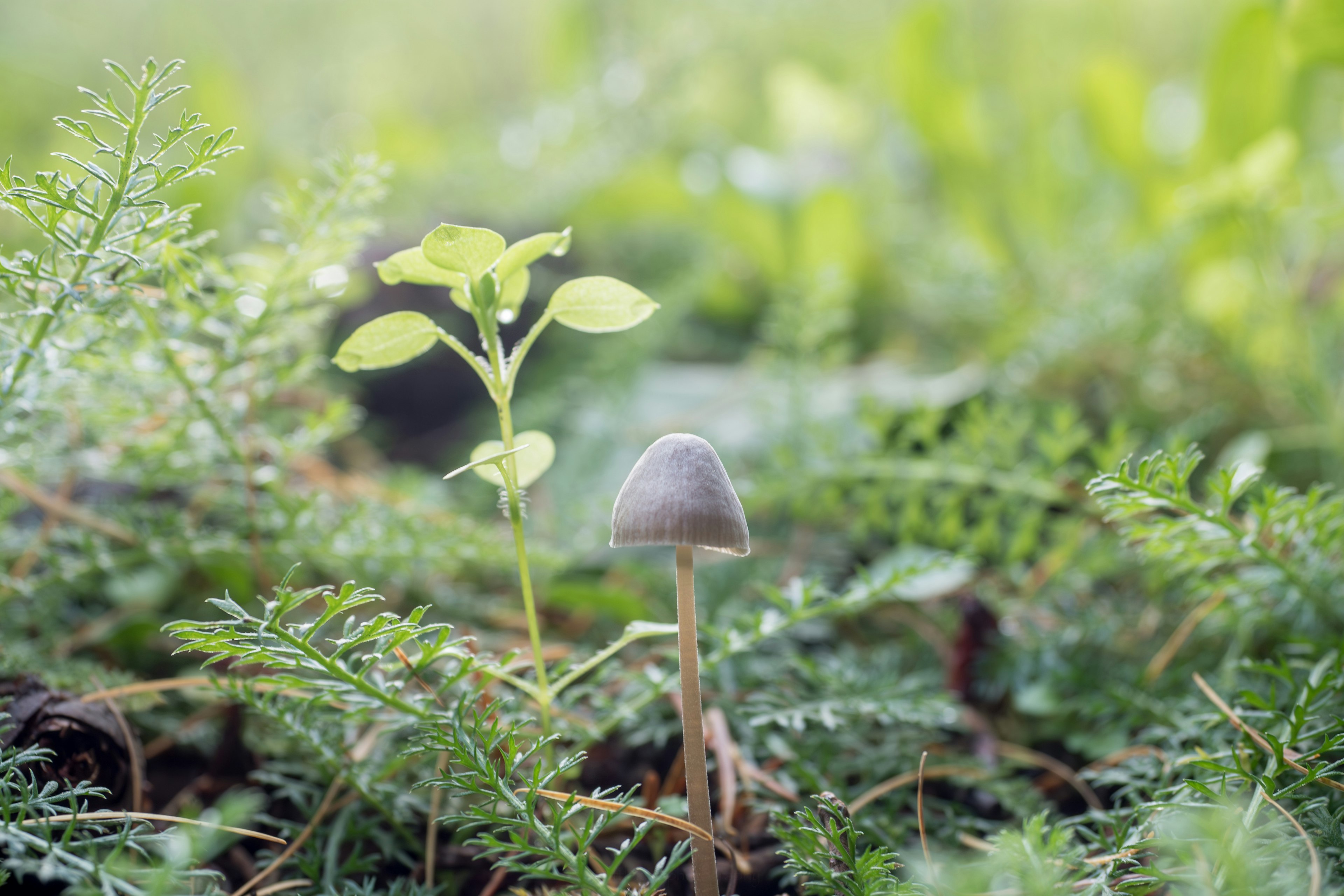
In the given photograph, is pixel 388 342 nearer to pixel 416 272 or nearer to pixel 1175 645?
pixel 416 272

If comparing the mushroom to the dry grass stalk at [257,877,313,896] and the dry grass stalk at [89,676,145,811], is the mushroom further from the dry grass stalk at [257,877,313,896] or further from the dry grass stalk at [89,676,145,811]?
the dry grass stalk at [89,676,145,811]

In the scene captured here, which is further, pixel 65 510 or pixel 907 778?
pixel 65 510

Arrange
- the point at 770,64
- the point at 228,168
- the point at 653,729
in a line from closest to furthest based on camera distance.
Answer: the point at 653,729 → the point at 228,168 → the point at 770,64

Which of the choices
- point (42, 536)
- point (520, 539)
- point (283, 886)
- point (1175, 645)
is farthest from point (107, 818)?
point (1175, 645)

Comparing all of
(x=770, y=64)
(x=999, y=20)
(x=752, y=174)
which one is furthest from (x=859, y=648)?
(x=999, y=20)

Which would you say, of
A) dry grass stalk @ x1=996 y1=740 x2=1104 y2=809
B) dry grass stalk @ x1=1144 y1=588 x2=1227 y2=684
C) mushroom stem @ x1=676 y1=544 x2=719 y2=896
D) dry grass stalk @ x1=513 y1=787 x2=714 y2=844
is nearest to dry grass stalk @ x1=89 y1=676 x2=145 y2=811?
dry grass stalk @ x1=513 y1=787 x2=714 y2=844

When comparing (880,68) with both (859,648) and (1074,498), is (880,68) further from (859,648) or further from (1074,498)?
(859,648)

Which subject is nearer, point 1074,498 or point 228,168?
point 1074,498
